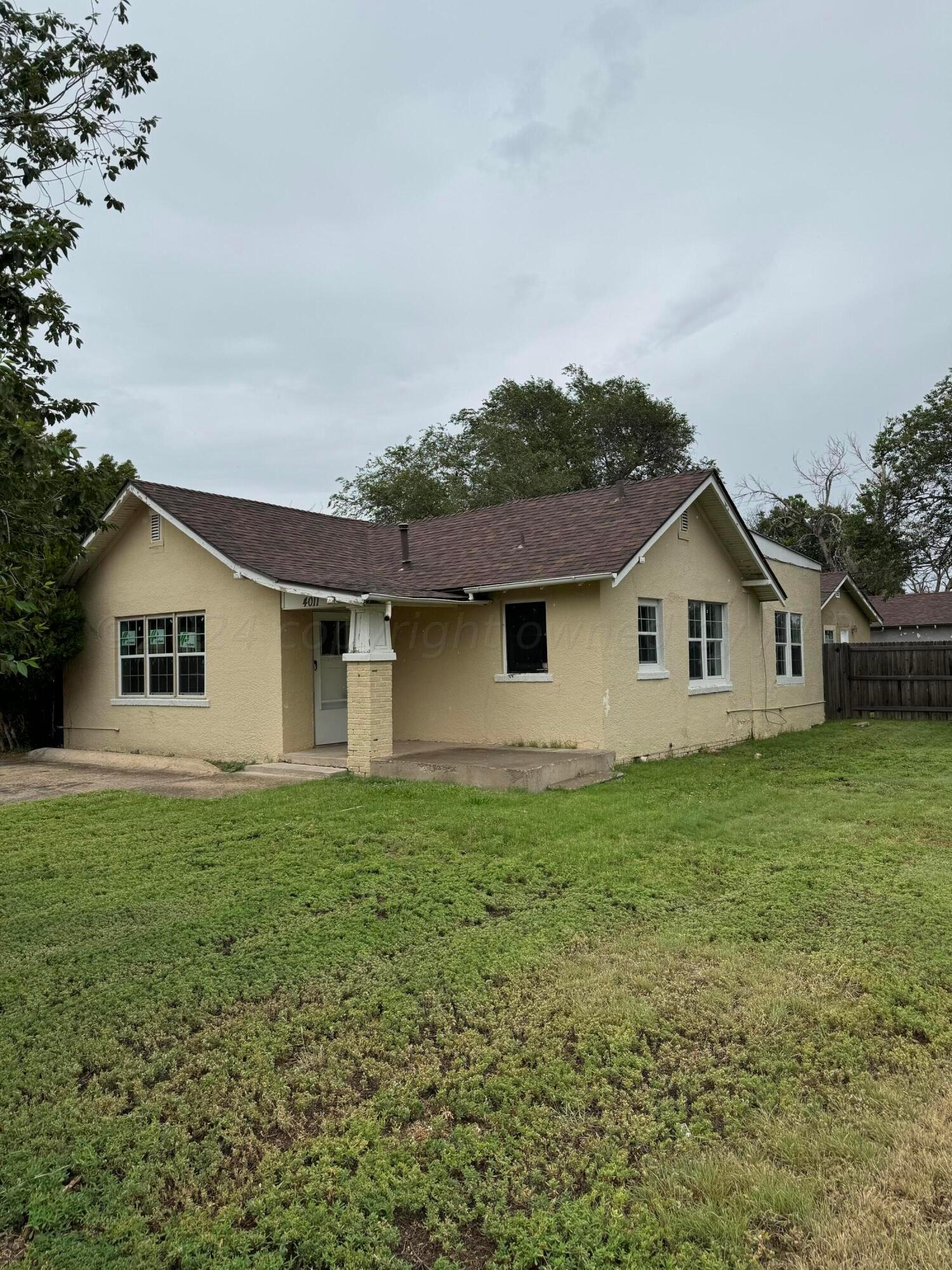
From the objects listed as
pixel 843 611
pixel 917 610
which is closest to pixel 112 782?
pixel 843 611

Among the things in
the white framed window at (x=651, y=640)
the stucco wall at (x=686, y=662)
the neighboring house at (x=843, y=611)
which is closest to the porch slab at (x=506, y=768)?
the stucco wall at (x=686, y=662)

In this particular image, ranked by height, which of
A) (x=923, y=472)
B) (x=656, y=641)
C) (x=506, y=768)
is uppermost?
(x=923, y=472)

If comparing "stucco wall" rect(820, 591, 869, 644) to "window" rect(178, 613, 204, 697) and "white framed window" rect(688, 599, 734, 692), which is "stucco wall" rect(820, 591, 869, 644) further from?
"window" rect(178, 613, 204, 697)

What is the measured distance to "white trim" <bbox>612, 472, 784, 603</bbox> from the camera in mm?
12633

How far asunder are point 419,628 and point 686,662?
16.3 ft

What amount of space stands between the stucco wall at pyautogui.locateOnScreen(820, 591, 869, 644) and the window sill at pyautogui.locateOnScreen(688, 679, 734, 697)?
370 inches

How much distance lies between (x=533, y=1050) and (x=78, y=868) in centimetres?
513

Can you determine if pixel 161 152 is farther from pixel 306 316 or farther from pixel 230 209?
pixel 306 316

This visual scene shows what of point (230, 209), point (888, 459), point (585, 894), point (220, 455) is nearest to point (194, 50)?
point (230, 209)

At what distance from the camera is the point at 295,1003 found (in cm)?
445

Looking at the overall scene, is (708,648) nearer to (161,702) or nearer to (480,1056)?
(161,702)

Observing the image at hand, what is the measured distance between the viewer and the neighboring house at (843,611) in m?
24.5

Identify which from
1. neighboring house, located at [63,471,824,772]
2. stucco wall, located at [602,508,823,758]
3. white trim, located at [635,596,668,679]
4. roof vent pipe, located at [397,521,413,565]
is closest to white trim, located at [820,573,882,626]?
stucco wall, located at [602,508,823,758]

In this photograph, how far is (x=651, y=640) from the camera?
47.0 feet
